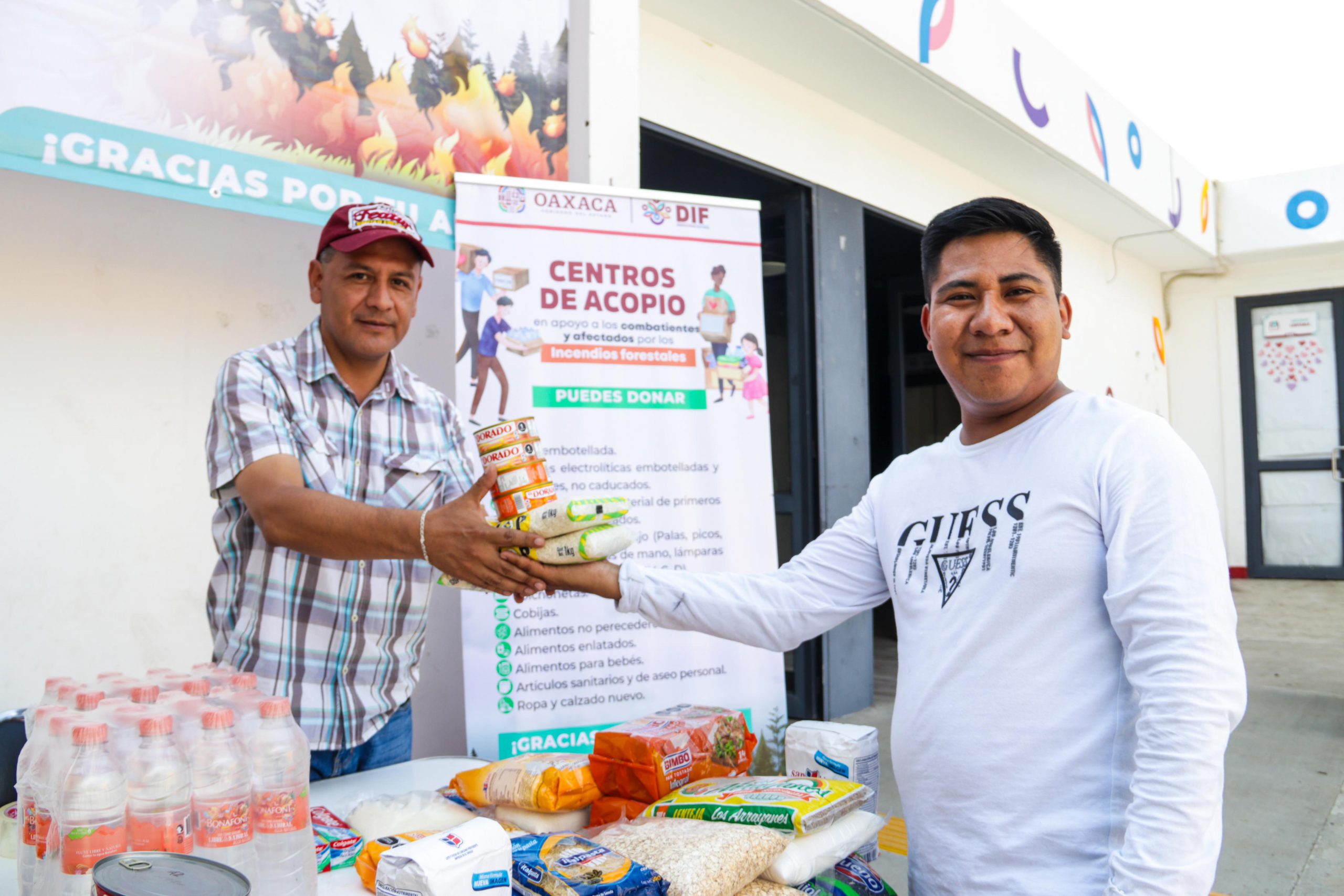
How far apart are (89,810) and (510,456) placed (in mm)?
756

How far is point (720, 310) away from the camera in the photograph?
10.6 ft

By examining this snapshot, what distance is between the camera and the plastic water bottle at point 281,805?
1.13 metres

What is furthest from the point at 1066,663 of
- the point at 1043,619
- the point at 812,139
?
the point at 812,139

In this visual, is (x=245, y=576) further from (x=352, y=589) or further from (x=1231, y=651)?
(x=1231, y=651)

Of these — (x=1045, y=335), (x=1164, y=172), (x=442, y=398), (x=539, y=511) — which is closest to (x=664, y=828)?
(x=539, y=511)

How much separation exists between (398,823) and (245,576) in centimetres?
66

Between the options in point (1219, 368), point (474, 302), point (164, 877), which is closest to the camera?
point (164, 877)

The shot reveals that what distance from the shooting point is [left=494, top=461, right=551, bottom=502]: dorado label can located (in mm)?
1512

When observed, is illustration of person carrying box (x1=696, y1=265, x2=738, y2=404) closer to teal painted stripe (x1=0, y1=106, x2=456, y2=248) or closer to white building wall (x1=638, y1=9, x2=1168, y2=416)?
teal painted stripe (x1=0, y1=106, x2=456, y2=248)

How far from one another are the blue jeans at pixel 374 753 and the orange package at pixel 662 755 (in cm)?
62

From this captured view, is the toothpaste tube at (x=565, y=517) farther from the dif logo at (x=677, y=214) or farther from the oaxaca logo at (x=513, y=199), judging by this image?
the dif logo at (x=677, y=214)

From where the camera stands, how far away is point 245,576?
1.78m

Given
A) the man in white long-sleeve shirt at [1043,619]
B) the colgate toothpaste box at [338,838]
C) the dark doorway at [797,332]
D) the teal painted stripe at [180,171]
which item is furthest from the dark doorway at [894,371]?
the colgate toothpaste box at [338,838]

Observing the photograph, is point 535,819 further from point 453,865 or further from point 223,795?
point 223,795
